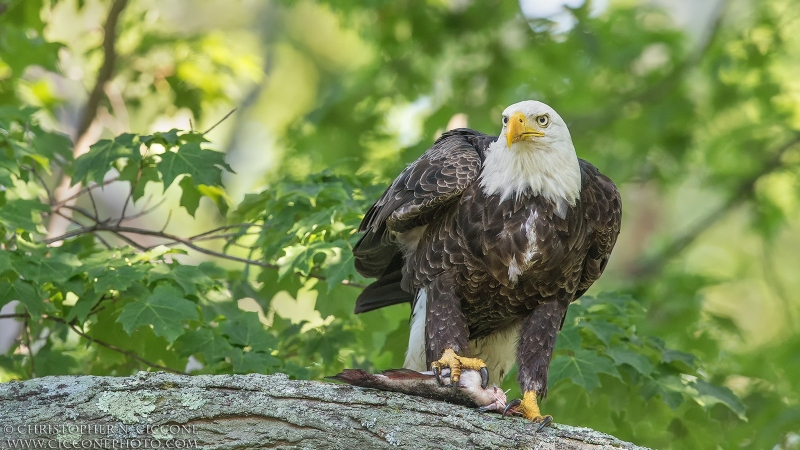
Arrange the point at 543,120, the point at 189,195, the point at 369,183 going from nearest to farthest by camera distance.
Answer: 1. the point at 543,120
2. the point at 189,195
3. the point at 369,183

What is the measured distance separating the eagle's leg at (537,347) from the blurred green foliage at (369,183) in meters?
0.31

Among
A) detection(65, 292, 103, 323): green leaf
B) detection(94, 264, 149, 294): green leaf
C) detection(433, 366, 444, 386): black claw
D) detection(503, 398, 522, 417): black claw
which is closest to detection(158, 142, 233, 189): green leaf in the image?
detection(94, 264, 149, 294): green leaf

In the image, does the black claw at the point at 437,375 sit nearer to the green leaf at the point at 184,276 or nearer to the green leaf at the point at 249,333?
the green leaf at the point at 249,333

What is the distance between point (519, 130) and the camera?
3.87m

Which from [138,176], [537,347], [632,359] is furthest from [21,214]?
[632,359]

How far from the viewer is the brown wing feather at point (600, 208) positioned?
4.10 metres

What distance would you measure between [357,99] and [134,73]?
2.35 m

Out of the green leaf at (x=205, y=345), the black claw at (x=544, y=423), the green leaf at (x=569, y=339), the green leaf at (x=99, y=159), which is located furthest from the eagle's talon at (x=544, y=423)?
the green leaf at (x=99, y=159)

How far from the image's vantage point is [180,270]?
13.1ft

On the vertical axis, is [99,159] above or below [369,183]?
below

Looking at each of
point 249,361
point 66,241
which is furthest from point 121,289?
point 66,241

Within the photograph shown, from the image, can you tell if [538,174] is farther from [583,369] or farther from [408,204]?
[583,369]

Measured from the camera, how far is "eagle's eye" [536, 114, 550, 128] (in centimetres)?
400

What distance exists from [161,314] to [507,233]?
5.52ft
